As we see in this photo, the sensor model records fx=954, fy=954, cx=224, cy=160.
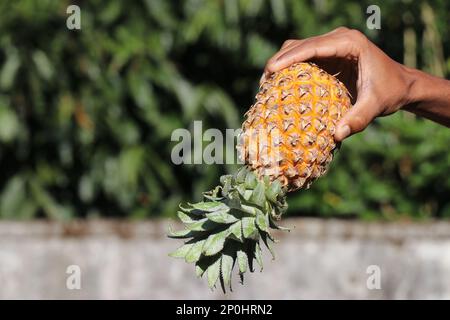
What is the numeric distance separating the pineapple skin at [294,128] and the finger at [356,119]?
26 millimetres

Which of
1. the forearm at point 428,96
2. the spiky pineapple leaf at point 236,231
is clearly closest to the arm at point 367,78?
the forearm at point 428,96

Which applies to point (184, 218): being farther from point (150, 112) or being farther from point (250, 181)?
point (150, 112)

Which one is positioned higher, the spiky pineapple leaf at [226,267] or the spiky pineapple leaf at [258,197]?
the spiky pineapple leaf at [258,197]

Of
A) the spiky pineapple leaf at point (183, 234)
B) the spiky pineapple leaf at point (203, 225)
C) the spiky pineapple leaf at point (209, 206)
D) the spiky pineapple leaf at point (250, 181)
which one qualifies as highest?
the spiky pineapple leaf at point (250, 181)

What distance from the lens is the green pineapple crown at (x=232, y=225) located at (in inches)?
79.1

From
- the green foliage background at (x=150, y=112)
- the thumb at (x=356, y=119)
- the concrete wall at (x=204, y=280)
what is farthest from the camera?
the green foliage background at (x=150, y=112)

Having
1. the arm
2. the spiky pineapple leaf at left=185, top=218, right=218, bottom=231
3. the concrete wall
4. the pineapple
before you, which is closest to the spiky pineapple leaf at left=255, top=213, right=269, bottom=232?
the pineapple

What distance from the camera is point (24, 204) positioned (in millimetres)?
5004

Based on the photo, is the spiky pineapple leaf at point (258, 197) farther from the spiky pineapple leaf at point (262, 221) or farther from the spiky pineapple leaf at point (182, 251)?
the spiky pineapple leaf at point (182, 251)

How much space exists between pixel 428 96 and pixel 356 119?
0.78 ft

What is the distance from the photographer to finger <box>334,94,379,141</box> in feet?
6.53

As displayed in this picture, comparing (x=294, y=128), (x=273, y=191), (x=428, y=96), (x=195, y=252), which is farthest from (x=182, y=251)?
(x=428, y=96)

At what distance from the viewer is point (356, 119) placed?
1.99 m
